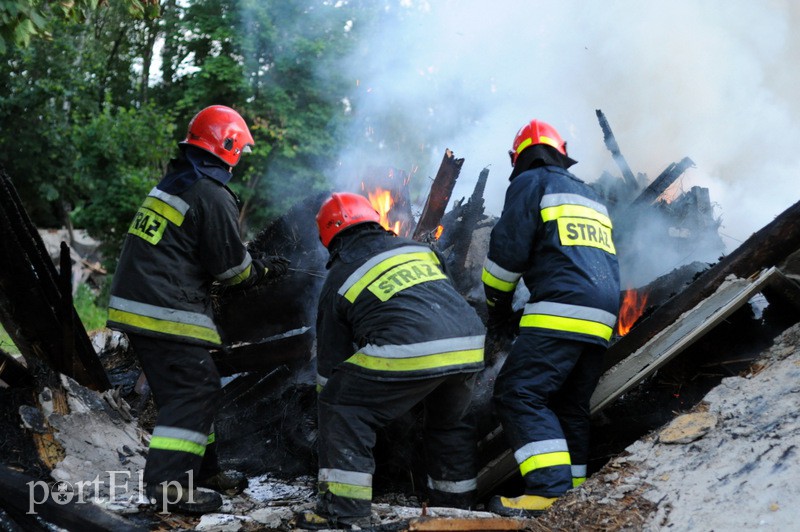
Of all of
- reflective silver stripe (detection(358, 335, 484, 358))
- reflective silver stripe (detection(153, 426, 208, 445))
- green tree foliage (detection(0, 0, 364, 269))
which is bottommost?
reflective silver stripe (detection(153, 426, 208, 445))

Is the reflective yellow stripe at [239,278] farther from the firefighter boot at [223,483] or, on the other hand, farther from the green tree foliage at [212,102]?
the green tree foliage at [212,102]

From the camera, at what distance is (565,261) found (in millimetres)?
4031

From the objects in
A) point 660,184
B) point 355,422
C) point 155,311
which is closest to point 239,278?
point 155,311

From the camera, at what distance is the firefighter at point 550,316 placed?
151 inches

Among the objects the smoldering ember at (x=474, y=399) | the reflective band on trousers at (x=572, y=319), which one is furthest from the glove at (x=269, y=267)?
the reflective band on trousers at (x=572, y=319)

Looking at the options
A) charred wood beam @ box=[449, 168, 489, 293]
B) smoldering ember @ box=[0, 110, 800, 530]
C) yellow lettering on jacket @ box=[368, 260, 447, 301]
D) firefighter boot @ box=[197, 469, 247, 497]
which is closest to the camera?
smoldering ember @ box=[0, 110, 800, 530]

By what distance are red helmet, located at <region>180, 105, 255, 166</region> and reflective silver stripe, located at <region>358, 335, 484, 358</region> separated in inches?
61.5

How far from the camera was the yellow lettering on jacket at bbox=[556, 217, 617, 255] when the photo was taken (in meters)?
4.07

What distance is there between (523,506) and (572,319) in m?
1.03

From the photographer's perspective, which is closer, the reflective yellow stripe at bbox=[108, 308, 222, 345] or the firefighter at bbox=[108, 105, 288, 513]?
the firefighter at bbox=[108, 105, 288, 513]

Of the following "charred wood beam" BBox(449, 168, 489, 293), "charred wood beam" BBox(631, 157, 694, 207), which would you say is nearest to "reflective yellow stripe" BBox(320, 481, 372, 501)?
"charred wood beam" BBox(449, 168, 489, 293)

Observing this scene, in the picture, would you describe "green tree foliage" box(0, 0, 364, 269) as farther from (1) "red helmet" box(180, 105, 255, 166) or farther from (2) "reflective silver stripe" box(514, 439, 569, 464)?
(2) "reflective silver stripe" box(514, 439, 569, 464)

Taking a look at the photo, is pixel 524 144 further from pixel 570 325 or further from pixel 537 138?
pixel 570 325

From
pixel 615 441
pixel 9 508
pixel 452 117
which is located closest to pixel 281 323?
pixel 9 508
